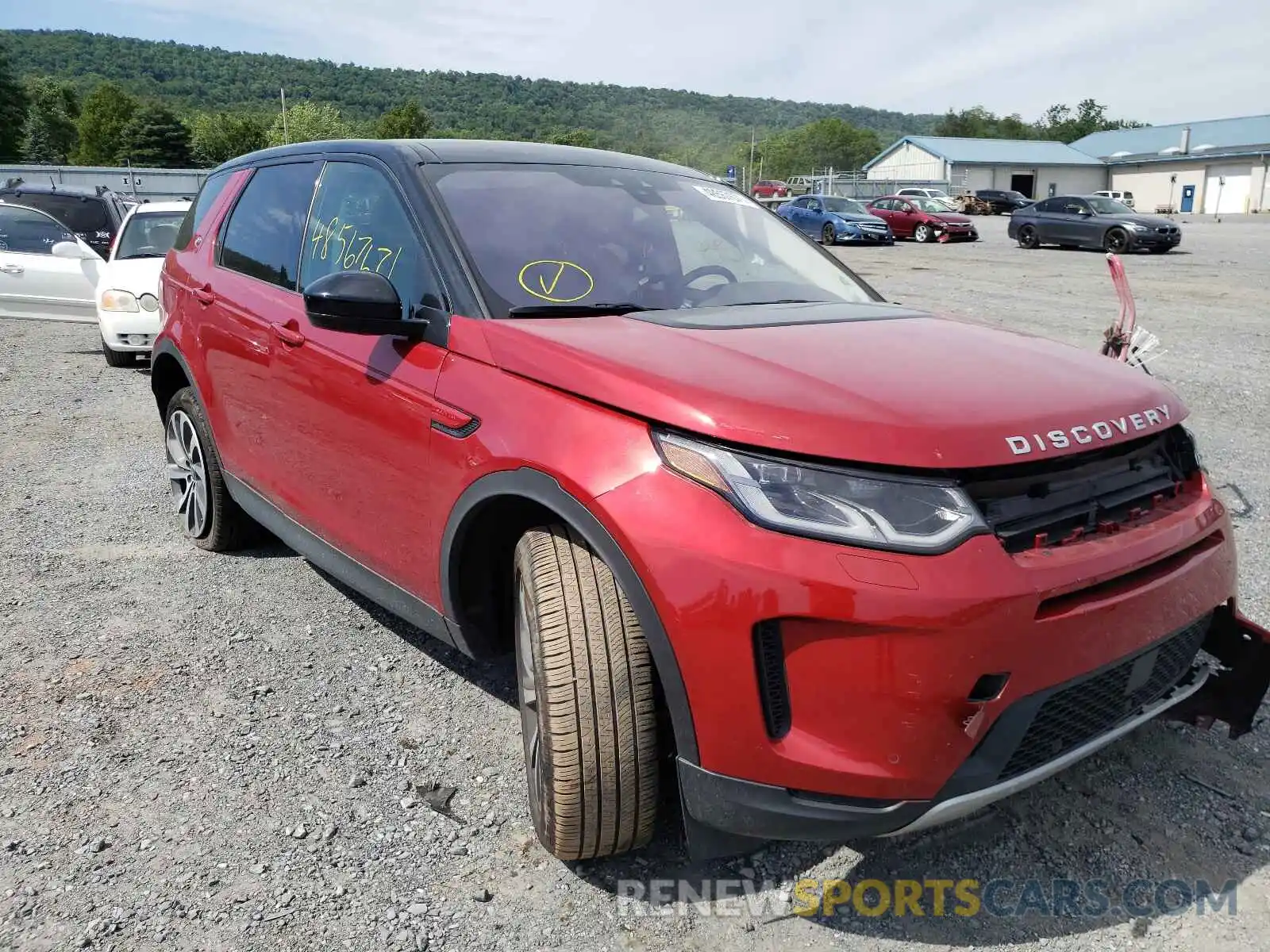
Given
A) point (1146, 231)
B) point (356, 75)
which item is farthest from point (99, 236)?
point (356, 75)

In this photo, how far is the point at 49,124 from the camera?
291 feet

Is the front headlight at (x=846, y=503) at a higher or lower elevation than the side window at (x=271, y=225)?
lower

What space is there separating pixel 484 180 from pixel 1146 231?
23700 mm

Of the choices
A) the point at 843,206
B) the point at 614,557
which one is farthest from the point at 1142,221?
the point at 614,557

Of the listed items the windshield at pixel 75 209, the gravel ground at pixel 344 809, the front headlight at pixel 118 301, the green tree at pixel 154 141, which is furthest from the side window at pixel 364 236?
the green tree at pixel 154 141

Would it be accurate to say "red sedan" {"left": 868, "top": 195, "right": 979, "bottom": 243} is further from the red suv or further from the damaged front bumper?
the damaged front bumper

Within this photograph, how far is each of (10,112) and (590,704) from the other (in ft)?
307

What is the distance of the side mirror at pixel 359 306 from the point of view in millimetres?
2521

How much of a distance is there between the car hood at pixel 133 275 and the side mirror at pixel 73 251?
0.61 m

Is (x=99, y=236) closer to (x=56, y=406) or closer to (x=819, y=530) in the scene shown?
(x=56, y=406)

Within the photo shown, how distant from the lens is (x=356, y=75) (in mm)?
130125

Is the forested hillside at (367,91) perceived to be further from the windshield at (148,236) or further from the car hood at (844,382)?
Answer: the car hood at (844,382)

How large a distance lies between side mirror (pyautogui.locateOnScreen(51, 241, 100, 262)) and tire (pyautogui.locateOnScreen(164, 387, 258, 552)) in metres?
6.11

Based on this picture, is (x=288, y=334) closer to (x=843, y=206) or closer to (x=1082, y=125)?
(x=843, y=206)
